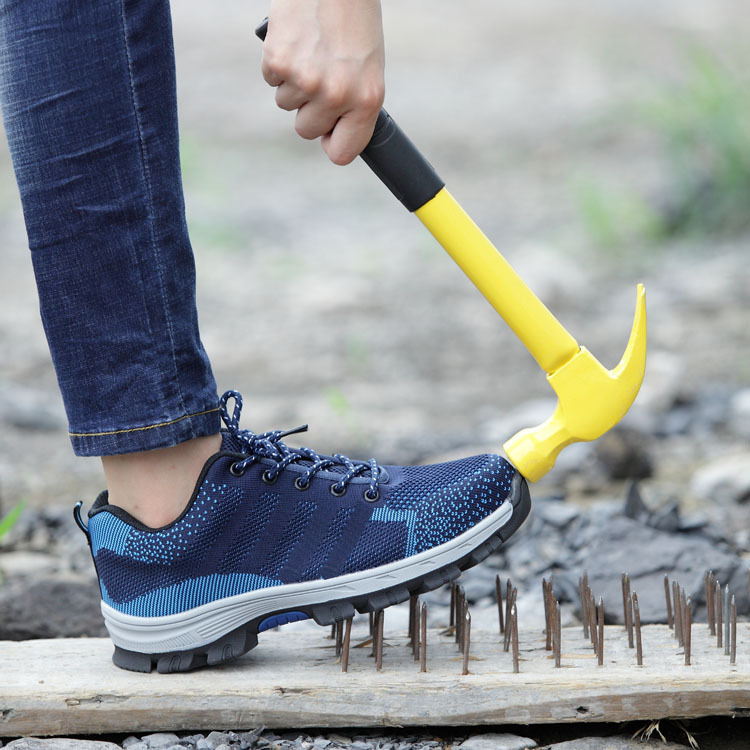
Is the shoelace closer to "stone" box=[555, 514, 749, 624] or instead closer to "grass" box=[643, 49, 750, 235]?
"stone" box=[555, 514, 749, 624]

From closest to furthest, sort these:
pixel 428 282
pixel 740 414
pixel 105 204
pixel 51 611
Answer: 1. pixel 105 204
2. pixel 51 611
3. pixel 740 414
4. pixel 428 282

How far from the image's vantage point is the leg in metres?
1.40

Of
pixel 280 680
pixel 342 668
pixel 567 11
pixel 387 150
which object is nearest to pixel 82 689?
pixel 280 680

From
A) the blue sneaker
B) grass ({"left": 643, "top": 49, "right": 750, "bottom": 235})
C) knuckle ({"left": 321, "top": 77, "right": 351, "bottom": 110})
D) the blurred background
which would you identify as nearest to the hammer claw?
the blue sneaker

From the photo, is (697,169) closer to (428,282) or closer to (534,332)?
(428,282)

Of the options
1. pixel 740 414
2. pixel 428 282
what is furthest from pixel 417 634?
pixel 428 282

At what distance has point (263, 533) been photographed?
62.5 inches

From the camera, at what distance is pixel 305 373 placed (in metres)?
4.63

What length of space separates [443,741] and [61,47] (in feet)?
3.94

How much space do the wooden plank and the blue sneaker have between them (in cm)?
8

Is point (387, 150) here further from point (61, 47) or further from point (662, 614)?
point (662, 614)

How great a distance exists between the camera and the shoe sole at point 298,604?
155 centimetres

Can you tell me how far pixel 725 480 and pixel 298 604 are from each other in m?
1.78

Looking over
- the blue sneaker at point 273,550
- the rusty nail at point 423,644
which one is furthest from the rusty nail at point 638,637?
the rusty nail at point 423,644
